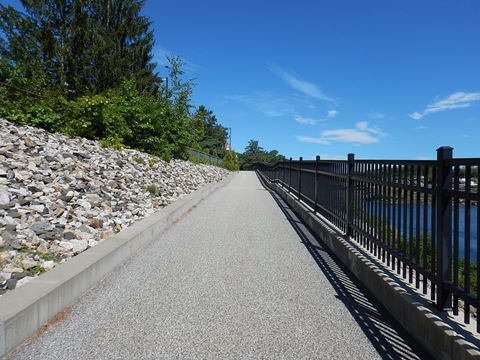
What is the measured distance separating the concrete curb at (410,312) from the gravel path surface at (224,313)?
0.47ft

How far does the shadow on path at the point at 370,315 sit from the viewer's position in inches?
127

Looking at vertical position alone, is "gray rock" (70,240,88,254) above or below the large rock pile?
below

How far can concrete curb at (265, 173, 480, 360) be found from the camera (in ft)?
9.34

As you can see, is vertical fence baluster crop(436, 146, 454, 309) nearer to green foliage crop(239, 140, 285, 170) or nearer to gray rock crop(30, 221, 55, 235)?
gray rock crop(30, 221, 55, 235)

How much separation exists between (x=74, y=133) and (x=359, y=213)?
1005 centimetres

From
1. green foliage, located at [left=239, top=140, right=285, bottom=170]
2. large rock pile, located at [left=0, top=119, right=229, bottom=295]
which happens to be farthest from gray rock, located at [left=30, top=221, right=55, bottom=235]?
green foliage, located at [left=239, top=140, right=285, bottom=170]

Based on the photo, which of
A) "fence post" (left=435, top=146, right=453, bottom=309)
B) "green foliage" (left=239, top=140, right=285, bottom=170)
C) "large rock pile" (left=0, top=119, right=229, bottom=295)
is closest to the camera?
"fence post" (left=435, top=146, right=453, bottom=309)

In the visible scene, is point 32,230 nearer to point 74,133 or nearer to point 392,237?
point 392,237

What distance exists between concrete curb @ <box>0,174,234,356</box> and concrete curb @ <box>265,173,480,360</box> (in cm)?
339

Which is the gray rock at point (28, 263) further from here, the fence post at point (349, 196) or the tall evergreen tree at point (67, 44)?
the tall evergreen tree at point (67, 44)

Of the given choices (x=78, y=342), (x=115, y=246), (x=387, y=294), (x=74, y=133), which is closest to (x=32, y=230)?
(x=115, y=246)

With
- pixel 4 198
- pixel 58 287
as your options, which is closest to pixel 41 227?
pixel 4 198

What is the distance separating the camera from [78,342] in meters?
3.31

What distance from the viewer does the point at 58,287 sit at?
3.85 meters
